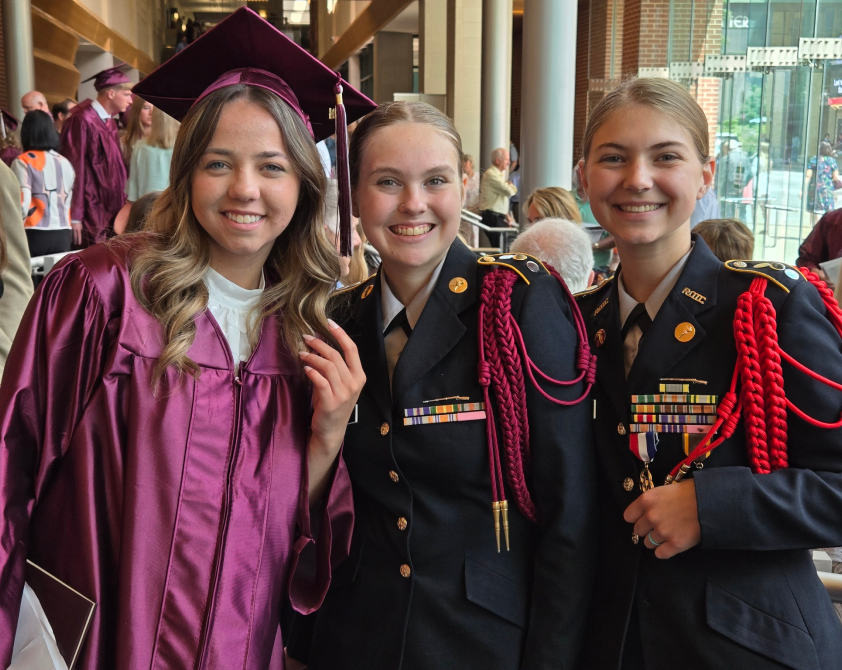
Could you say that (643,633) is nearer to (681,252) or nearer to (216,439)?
(681,252)

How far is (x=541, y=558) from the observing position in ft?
5.07

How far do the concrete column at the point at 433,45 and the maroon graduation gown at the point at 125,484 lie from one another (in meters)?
14.2

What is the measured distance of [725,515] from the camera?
139cm

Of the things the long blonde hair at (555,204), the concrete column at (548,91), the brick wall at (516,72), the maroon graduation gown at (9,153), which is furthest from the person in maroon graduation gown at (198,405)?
the brick wall at (516,72)

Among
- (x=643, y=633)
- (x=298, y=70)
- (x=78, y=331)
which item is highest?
(x=298, y=70)

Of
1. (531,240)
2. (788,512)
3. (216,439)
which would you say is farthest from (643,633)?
(531,240)

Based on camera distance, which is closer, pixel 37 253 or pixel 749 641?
pixel 749 641

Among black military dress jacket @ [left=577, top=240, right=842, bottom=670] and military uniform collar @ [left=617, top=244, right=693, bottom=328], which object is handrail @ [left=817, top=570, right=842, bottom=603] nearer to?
black military dress jacket @ [left=577, top=240, right=842, bottom=670]

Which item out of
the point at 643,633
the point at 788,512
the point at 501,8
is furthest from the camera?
the point at 501,8

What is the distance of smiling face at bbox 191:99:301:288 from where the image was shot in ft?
5.17

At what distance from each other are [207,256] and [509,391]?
2.23 ft

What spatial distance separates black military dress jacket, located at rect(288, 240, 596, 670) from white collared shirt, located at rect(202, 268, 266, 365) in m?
0.28

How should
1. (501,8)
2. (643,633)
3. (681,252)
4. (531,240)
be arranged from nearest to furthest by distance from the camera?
(643,633)
(681,252)
(531,240)
(501,8)

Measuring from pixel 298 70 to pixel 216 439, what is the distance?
2.58ft
